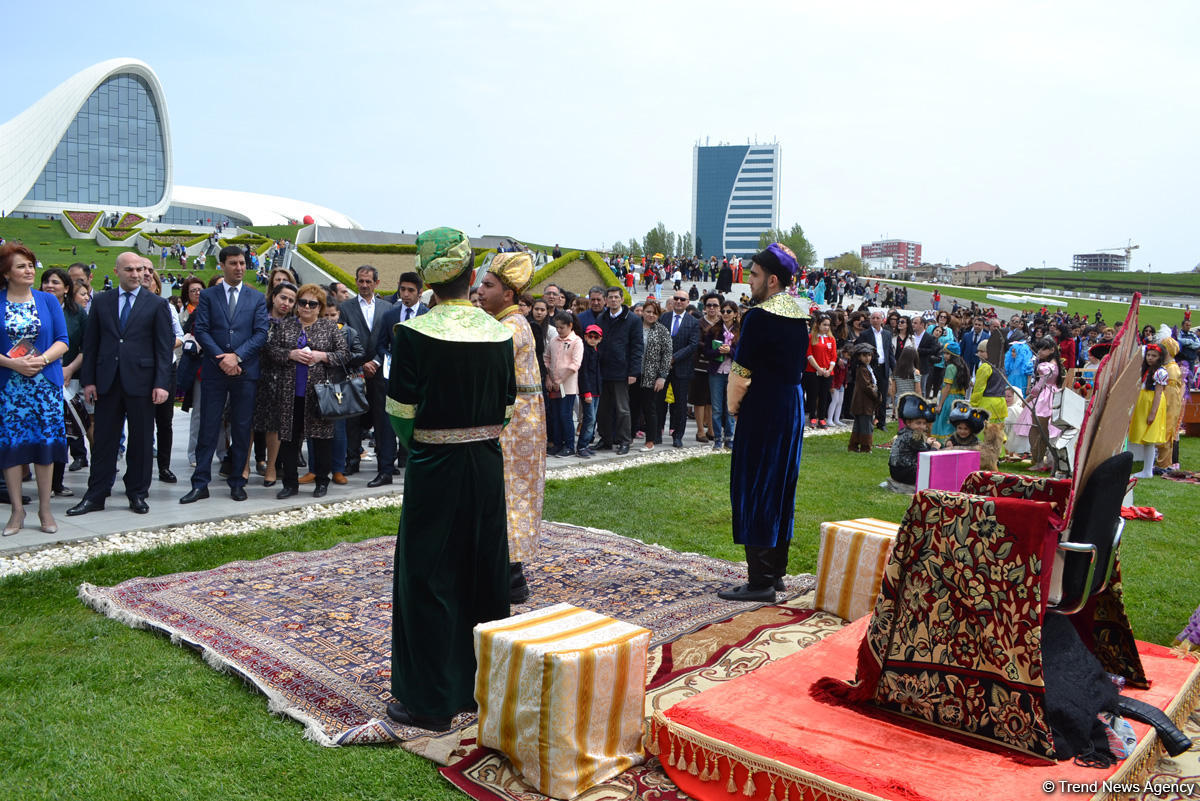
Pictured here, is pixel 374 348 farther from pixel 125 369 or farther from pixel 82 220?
pixel 82 220

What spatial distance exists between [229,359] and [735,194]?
543ft

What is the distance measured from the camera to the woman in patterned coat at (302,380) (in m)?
7.68

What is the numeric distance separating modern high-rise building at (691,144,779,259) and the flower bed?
114m

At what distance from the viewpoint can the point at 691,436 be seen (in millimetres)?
12555

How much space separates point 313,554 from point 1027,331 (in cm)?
2971

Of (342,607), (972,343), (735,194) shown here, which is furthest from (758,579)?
(735,194)

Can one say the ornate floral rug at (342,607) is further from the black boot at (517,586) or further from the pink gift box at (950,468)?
the pink gift box at (950,468)

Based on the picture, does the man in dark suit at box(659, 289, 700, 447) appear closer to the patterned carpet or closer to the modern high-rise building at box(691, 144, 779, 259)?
the patterned carpet

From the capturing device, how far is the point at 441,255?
3.49 meters

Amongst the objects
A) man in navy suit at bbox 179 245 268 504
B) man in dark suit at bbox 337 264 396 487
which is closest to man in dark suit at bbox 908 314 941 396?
man in dark suit at bbox 337 264 396 487

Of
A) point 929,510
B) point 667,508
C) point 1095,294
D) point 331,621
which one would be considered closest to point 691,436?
point 667,508

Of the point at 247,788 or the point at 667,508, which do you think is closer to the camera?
the point at 247,788

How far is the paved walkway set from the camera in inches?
246

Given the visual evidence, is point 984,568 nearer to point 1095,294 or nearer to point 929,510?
point 929,510
